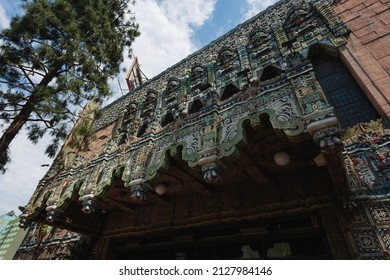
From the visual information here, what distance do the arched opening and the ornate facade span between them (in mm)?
24

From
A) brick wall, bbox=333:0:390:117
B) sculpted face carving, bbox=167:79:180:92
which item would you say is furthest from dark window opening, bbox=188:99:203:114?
brick wall, bbox=333:0:390:117

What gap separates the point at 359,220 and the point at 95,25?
903cm

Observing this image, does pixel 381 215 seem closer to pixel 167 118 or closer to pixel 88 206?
pixel 167 118

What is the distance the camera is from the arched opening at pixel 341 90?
159 inches

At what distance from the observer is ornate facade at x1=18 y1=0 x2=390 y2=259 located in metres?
3.06

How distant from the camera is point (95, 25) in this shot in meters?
7.66

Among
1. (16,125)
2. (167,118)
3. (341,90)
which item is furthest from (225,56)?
(16,125)

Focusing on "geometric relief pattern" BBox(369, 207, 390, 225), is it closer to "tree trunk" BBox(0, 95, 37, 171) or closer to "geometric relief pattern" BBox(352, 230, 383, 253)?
"geometric relief pattern" BBox(352, 230, 383, 253)

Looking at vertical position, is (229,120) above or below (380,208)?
above

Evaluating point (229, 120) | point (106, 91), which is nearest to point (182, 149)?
point (229, 120)

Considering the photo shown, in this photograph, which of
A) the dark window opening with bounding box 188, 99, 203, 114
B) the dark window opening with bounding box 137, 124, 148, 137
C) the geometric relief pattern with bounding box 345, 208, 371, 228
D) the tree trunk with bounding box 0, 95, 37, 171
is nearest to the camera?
the geometric relief pattern with bounding box 345, 208, 371, 228

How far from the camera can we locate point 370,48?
4320 millimetres

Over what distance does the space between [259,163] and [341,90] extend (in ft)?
7.93
